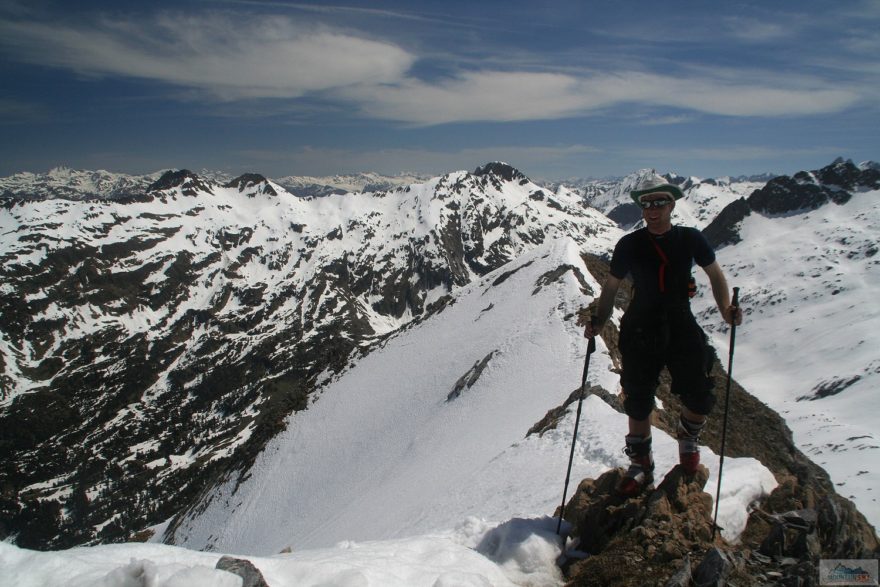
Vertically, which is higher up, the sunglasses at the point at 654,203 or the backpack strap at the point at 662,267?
the sunglasses at the point at 654,203

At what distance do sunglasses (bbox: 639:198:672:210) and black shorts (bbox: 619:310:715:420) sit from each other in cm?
174

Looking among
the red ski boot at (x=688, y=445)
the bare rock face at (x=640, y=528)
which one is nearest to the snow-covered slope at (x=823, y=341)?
the red ski boot at (x=688, y=445)

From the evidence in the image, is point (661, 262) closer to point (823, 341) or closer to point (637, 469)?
point (637, 469)

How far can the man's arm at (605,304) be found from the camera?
7.76 metres

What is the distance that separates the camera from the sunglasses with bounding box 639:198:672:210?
750 centimetres

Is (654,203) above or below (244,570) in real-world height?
above

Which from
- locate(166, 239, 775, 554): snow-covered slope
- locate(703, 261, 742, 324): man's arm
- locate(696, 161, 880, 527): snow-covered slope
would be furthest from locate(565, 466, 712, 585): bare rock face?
locate(696, 161, 880, 527): snow-covered slope

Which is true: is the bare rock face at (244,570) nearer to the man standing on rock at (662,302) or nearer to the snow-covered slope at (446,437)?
the man standing on rock at (662,302)

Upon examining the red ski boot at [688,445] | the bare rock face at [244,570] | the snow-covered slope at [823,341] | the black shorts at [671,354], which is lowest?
the snow-covered slope at [823,341]

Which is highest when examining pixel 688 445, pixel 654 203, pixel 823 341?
pixel 654 203

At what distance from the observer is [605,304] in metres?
7.87

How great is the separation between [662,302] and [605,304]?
2.91ft

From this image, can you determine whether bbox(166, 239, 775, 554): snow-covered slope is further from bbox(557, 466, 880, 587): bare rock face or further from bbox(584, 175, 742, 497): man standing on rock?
bbox(584, 175, 742, 497): man standing on rock

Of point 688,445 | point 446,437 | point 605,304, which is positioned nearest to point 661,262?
point 605,304
